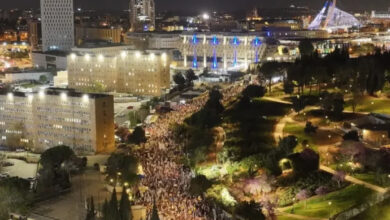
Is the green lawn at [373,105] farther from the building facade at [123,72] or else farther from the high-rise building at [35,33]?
the high-rise building at [35,33]

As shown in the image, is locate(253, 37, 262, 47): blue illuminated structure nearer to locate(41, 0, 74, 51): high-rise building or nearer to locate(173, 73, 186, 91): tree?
locate(173, 73, 186, 91): tree

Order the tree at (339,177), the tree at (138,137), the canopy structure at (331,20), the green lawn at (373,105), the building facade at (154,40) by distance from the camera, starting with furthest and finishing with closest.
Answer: the canopy structure at (331,20)
the building facade at (154,40)
the green lawn at (373,105)
the tree at (138,137)
the tree at (339,177)

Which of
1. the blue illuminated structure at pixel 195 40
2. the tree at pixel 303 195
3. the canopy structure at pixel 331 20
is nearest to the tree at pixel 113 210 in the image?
the tree at pixel 303 195

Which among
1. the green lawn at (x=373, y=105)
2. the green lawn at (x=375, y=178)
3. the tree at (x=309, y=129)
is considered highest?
the green lawn at (x=373, y=105)

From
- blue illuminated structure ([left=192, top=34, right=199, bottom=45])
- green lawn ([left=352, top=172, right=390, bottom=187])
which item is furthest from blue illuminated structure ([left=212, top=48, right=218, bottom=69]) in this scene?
green lawn ([left=352, top=172, right=390, bottom=187])

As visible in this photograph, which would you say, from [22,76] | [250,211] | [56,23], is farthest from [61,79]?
[250,211]

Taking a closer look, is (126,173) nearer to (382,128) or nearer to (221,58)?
(382,128)
